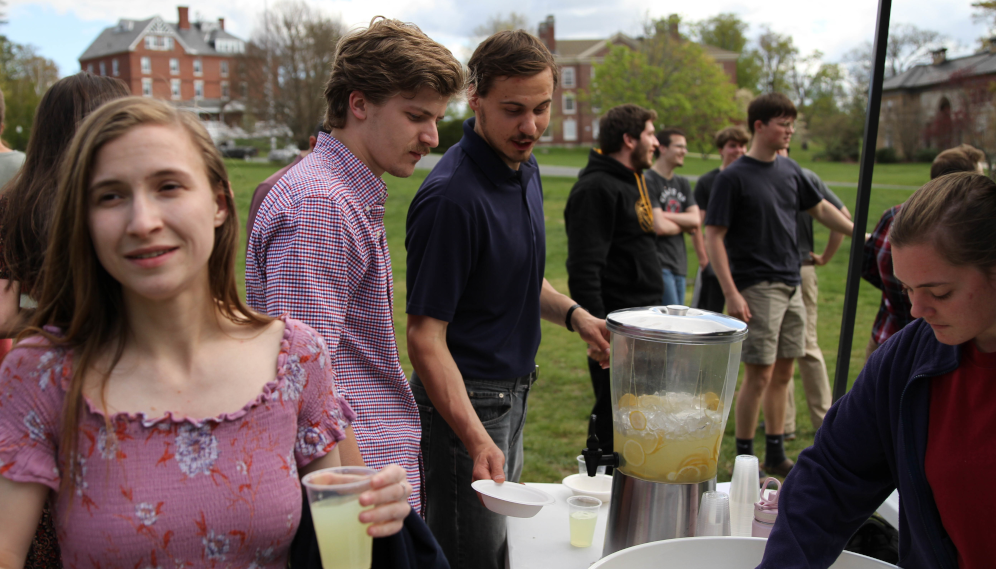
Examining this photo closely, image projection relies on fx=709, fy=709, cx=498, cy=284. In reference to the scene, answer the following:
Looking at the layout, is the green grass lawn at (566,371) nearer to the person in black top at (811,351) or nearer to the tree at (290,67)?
the person in black top at (811,351)

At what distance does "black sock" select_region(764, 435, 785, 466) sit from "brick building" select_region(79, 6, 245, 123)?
74.2 m

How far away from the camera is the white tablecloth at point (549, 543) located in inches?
75.5

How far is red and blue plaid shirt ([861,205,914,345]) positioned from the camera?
3.55 metres

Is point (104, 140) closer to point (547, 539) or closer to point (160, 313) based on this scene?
point (160, 313)

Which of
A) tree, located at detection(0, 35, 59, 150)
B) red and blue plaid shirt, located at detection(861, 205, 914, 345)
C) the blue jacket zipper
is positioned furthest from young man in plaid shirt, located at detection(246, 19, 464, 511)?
tree, located at detection(0, 35, 59, 150)

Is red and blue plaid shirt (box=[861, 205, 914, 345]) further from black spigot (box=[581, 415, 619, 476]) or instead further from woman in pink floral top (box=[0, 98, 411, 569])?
woman in pink floral top (box=[0, 98, 411, 569])

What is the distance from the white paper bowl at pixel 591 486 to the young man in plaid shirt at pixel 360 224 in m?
0.56

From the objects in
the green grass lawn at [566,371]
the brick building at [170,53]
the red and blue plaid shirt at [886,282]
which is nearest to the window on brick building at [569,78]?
the brick building at [170,53]

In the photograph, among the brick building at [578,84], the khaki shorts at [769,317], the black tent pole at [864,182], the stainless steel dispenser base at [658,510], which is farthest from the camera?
the brick building at [578,84]

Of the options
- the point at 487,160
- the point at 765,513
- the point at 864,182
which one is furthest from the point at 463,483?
the point at 864,182

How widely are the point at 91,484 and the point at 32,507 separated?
0.30 ft

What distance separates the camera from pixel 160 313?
125 centimetres

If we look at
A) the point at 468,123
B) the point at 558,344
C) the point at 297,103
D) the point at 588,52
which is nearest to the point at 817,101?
the point at 588,52

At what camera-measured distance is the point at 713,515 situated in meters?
1.82
